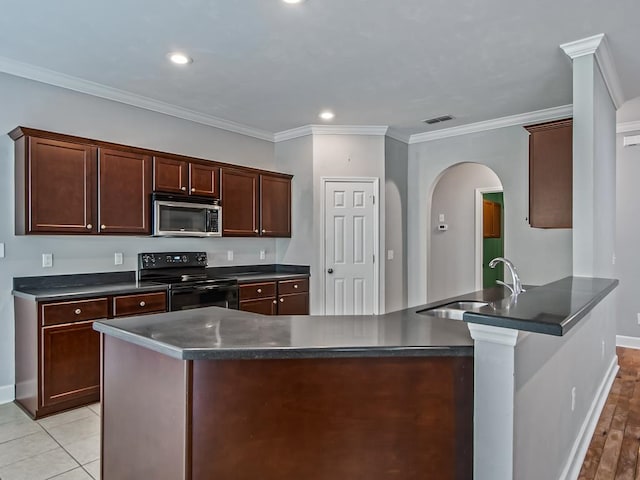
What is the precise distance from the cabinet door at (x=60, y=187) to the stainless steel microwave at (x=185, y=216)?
22.7 inches

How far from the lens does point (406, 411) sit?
4.88 feet

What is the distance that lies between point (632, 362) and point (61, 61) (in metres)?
6.01

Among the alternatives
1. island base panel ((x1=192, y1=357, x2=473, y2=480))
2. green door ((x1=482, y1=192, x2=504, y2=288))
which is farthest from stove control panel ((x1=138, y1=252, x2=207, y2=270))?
green door ((x1=482, y1=192, x2=504, y2=288))

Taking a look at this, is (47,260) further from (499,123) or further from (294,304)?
(499,123)

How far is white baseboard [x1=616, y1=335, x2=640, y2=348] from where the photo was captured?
16.5ft

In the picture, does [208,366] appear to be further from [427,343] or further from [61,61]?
[61,61]

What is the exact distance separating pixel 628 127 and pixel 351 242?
3.50 meters

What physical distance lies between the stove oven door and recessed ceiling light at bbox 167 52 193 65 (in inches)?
73.5

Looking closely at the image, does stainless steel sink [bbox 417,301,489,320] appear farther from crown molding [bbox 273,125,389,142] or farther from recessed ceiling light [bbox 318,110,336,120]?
crown molding [bbox 273,125,389,142]

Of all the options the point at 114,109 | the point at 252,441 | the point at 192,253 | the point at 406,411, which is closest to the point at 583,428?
the point at 406,411

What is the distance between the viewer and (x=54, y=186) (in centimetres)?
328

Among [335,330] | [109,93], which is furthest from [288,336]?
[109,93]

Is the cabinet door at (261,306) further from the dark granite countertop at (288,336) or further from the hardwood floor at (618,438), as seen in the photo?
the hardwood floor at (618,438)

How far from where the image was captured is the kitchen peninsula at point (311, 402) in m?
1.41
